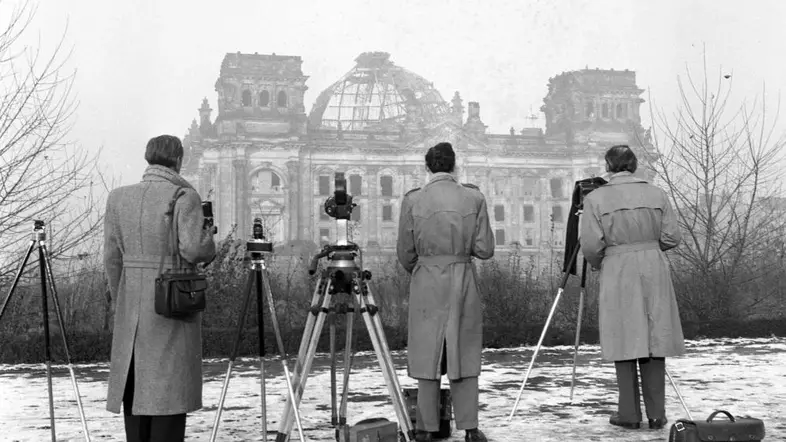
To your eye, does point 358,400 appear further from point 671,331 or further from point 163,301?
point 163,301

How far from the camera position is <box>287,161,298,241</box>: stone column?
127 ft

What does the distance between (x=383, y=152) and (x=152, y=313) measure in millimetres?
41488

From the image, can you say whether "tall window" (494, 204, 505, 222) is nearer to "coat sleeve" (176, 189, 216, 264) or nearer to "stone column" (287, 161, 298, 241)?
"stone column" (287, 161, 298, 241)

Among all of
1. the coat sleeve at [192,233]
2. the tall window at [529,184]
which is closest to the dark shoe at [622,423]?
the coat sleeve at [192,233]

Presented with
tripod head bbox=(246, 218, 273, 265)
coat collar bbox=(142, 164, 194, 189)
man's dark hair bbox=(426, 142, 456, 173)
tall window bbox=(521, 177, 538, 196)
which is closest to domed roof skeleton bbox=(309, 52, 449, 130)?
tall window bbox=(521, 177, 538, 196)

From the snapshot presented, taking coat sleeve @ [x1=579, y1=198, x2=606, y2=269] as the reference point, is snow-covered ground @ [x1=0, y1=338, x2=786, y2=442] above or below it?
below

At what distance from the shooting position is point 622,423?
4344 millimetres


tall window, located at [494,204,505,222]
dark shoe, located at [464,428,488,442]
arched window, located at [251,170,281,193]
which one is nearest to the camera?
dark shoe, located at [464,428,488,442]

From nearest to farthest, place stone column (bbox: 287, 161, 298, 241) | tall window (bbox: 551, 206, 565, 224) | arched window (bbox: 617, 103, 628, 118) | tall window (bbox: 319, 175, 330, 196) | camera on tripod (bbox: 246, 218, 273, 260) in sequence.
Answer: camera on tripod (bbox: 246, 218, 273, 260)
stone column (bbox: 287, 161, 298, 241)
arched window (bbox: 617, 103, 628, 118)
tall window (bbox: 319, 175, 330, 196)
tall window (bbox: 551, 206, 565, 224)

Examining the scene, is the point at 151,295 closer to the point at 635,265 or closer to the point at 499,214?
the point at 635,265

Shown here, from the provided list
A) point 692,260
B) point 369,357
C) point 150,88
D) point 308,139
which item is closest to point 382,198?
point 308,139

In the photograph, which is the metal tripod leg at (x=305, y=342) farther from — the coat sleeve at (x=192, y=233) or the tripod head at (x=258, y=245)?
the coat sleeve at (x=192, y=233)

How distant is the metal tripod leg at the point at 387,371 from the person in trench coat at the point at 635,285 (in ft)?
3.76

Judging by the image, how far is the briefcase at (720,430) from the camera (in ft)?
11.4
